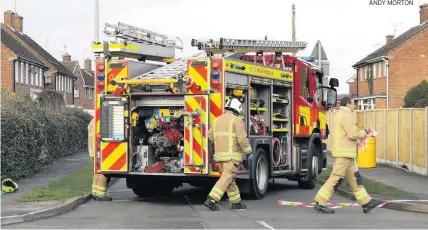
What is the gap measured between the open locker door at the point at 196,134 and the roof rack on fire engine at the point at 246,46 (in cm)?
102

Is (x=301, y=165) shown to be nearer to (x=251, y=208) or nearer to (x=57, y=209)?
(x=251, y=208)

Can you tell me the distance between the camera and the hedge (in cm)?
1556

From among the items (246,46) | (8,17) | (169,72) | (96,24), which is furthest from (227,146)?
(8,17)

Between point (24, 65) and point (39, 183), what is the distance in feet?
115

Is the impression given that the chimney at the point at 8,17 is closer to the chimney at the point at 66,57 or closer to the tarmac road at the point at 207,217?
the chimney at the point at 66,57

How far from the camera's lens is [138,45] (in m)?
13.5

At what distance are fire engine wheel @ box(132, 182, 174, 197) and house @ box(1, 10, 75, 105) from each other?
98.4 ft

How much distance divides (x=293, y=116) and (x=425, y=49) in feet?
119

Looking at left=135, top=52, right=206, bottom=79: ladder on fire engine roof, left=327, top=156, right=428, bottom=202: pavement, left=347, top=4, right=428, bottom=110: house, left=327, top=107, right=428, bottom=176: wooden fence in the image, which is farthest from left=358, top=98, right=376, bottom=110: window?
left=135, top=52, right=206, bottom=79: ladder on fire engine roof

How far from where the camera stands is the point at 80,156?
26.8 meters

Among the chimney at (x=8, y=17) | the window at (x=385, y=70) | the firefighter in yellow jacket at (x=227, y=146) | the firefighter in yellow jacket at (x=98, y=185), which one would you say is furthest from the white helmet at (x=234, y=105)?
the chimney at (x=8, y=17)

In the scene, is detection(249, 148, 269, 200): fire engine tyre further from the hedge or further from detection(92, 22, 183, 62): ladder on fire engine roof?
the hedge

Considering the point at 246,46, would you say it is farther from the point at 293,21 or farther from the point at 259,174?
the point at 293,21

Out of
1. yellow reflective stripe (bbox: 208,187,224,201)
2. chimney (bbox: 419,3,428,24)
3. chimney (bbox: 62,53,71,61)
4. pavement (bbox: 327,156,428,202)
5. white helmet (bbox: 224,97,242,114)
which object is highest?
chimney (bbox: 419,3,428,24)
